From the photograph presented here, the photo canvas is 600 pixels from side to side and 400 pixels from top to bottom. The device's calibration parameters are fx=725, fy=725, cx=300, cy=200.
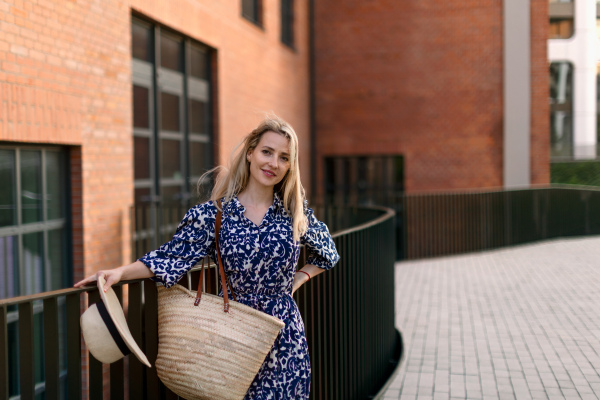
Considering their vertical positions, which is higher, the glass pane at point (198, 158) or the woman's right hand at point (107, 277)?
the glass pane at point (198, 158)

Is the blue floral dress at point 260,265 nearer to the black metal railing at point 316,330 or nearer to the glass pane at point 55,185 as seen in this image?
the black metal railing at point 316,330

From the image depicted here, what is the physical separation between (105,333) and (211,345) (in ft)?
1.42

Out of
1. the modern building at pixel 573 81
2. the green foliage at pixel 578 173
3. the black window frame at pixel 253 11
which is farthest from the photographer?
the modern building at pixel 573 81

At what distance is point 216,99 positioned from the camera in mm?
11828

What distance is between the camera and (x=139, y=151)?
947 centimetres

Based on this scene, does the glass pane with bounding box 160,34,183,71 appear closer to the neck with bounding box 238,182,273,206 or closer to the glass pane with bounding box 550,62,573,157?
the neck with bounding box 238,182,273,206

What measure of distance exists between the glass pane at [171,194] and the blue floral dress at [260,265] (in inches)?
278

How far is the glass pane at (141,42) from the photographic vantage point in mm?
9164

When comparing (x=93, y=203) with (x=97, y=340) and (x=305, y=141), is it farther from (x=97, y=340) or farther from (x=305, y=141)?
(x=305, y=141)

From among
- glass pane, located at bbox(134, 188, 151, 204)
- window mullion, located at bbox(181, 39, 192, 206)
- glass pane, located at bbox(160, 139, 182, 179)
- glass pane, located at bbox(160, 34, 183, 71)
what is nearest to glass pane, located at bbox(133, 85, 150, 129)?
glass pane, located at bbox(160, 139, 182, 179)

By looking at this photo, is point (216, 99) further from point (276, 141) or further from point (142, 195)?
point (276, 141)

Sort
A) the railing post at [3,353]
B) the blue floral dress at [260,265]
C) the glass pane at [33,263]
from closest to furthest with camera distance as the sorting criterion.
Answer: the railing post at [3,353] < the blue floral dress at [260,265] < the glass pane at [33,263]

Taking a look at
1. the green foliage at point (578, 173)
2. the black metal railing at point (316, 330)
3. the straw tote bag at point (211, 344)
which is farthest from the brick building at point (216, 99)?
the green foliage at point (578, 173)

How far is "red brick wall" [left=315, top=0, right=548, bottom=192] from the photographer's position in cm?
1719
